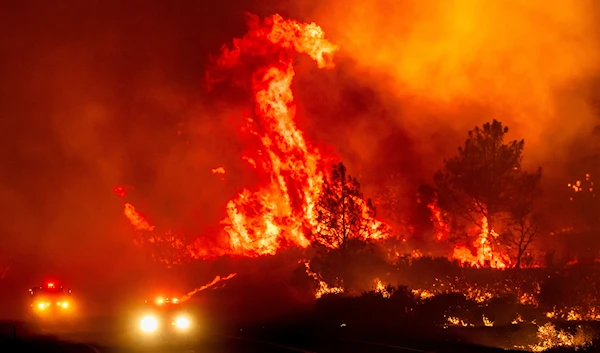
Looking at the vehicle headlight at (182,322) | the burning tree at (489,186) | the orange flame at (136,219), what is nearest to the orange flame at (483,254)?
the burning tree at (489,186)

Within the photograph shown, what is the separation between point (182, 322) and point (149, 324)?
4.28 feet

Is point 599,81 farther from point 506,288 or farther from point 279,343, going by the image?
point 279,343

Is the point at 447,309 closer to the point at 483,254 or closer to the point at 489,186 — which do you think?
the point at 489,186

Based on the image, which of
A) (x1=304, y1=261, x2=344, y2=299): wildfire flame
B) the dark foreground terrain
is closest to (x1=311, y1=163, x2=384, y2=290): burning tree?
(x1=304, y1=261, x2=344, y2=299): wildfire flame

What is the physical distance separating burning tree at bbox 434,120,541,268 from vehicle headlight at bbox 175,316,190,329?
20619 mm

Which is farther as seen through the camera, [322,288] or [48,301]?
[48,301]

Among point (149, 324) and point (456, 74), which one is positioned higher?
point (456, 74)

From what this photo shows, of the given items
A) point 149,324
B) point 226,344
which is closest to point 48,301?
point 149,324

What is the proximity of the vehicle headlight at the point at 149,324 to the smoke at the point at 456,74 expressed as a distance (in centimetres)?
2986

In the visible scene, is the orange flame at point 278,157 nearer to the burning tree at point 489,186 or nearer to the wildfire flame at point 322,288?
the wildfire flame at point 322,288

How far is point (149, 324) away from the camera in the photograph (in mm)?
28438

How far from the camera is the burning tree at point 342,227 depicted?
38812mm

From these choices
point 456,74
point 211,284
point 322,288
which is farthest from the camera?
point 456,74

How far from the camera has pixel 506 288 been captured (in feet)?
117
